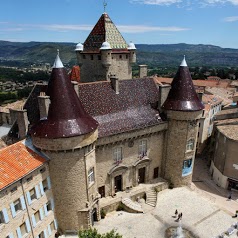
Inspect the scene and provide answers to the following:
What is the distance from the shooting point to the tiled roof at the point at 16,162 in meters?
18.9

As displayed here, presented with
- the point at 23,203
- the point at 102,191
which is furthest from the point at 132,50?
the point at 23,203

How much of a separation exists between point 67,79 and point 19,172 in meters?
9.50

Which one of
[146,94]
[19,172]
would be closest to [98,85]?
[146,94]

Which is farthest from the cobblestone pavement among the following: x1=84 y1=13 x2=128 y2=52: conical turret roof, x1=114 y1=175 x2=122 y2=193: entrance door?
x1=84 y1=13 x2=128 y2=52: conical turret roof

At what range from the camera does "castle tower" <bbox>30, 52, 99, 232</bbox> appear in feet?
72.1

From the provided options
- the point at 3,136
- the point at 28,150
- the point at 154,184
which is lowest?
the point at 154,184

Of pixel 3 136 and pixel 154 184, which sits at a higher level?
pixel 3 136

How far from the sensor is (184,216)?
29.2 m

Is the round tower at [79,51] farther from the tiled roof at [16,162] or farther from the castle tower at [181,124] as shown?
the tiled roof at [16,162]

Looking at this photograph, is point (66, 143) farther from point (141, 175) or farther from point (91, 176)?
point (141, 175)

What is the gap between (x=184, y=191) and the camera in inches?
1329

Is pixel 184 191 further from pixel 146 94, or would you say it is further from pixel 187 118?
pixel 146 94

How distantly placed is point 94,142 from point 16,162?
770 centimetres

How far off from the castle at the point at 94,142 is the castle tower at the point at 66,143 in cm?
9
